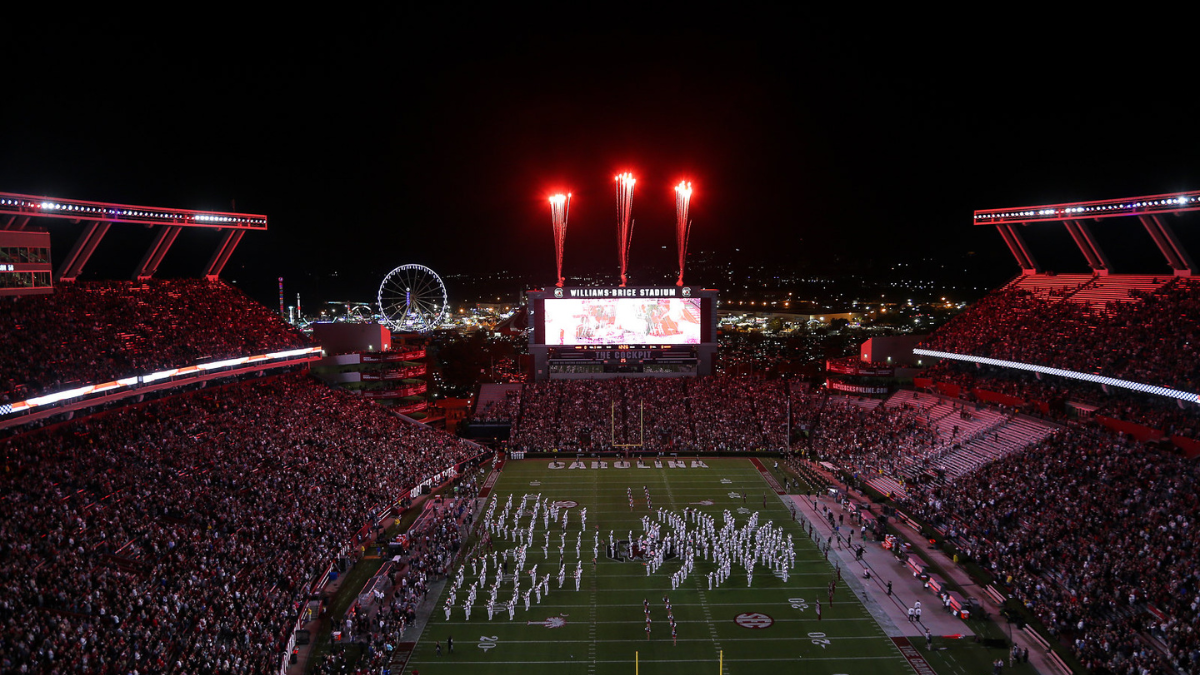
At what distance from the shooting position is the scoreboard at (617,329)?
48.7m

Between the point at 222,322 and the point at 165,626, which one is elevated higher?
the point at 222,322

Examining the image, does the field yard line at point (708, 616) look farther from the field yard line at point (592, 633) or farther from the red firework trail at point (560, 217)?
the red firework trail at point (560, 217)

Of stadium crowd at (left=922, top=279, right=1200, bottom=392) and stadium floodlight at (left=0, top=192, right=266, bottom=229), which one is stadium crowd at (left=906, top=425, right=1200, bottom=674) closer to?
stadium crowd at (left=922, top=279, right=1200, bottom=392)

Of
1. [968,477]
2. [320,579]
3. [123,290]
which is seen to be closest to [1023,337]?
[968,477]

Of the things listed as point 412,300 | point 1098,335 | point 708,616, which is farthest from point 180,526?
point 412,300

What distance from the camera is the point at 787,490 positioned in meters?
33.9

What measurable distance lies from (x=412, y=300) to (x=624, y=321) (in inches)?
1038

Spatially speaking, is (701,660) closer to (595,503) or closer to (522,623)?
(522,623)

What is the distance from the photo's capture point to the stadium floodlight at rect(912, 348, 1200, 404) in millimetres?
26172

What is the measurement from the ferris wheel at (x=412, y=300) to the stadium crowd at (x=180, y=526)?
3080 cm

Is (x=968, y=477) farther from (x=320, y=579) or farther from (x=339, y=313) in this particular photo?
(x=339, y=313)

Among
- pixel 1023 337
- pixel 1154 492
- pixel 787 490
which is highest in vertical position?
pixel 1023 337

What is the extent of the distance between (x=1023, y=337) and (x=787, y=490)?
615 inches

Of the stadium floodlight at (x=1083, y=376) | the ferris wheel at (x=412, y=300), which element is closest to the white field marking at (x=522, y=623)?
the stadium floodlight at (x=1083, y=376)
